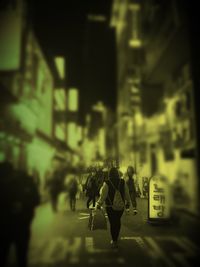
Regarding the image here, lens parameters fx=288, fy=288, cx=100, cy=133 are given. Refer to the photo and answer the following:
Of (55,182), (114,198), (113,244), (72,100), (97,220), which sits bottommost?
(113,244)

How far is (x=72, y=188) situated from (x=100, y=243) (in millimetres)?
431

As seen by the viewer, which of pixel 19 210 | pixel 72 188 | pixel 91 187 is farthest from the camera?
pixel 91 187

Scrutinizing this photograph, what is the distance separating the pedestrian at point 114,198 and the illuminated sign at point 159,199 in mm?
167

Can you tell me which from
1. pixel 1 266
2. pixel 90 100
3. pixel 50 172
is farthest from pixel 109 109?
pixel 1 266

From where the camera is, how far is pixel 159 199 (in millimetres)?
1883

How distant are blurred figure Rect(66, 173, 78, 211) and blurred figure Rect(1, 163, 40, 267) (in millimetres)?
208

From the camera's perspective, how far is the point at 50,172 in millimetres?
1785

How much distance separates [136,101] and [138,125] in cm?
34

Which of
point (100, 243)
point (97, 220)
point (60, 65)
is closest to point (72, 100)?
point (60, 65)

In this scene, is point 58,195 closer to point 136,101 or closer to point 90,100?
point 90,100

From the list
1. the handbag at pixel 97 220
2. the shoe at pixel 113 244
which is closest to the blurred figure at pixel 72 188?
the handbag at pixel 97 220

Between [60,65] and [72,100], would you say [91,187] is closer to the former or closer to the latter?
[72,100]

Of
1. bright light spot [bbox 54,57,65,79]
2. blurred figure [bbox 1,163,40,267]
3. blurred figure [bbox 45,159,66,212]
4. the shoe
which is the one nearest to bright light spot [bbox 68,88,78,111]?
bright light spot [bbox 54,57,65,79]

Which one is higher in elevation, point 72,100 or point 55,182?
point 72,100
